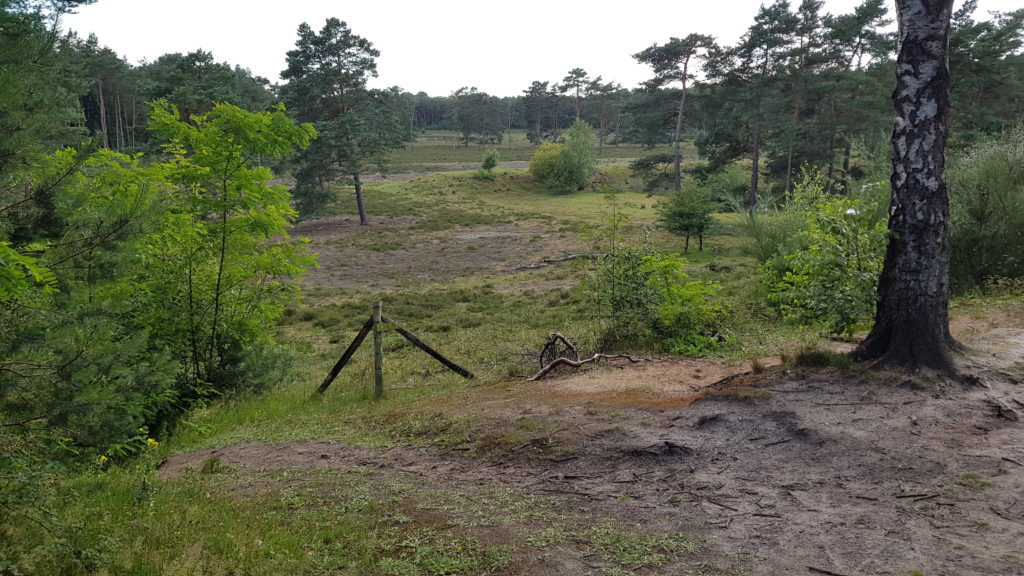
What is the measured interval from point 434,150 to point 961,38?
75103 millimetres

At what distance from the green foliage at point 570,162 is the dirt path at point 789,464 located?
161 feet

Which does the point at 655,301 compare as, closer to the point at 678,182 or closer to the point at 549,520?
the point at 549,520

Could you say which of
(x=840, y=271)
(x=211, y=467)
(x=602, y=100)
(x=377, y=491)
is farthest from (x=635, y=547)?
(x=602, y=100)

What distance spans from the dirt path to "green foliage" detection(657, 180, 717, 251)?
19.4m

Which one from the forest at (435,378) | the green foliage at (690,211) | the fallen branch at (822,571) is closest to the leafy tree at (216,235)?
the forest at (435,378)

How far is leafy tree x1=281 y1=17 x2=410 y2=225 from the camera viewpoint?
1489 inches

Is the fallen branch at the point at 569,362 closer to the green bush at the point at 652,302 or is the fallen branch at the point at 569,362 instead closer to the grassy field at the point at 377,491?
the grassy field at the point at 377,491

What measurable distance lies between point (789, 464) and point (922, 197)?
3.03m

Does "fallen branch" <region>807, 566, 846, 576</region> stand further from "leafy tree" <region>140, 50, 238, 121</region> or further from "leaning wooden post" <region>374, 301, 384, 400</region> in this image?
"leafy tree" <region>140, 50, 238, 121</region>

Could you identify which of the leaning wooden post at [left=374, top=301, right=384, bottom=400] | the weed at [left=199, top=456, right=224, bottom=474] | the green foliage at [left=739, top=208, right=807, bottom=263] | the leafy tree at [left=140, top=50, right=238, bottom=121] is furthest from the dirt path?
the leafy tree at [left=140, top=50, right=238, bottom=121]

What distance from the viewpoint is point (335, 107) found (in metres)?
40.2

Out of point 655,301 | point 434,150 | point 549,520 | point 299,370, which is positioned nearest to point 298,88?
point 299,370

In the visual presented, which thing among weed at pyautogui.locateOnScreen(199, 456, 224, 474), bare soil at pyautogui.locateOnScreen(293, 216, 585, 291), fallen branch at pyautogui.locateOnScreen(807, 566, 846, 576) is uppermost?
fallen branch at pyautogui.locateOnScreen(807, 566, 846, 576)

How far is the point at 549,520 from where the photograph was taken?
4.20 m
